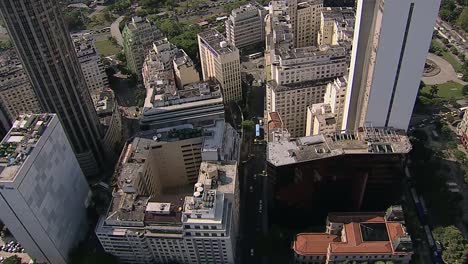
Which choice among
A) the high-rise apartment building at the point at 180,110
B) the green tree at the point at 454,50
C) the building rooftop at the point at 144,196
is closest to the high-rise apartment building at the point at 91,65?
the high-rise apartment building at the point at 180,110

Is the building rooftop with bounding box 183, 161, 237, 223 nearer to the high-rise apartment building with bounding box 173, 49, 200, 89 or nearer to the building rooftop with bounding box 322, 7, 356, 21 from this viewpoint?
the high-rise apartment building with bounding box 173, 49, 200, 89

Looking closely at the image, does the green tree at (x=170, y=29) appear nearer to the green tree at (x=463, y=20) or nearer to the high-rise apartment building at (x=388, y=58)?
the high-rise apartment building at (x=388, y=58)

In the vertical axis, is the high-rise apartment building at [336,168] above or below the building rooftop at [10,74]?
below

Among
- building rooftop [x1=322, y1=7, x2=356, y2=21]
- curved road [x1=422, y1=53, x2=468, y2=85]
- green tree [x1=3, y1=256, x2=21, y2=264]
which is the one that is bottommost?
green tree [x1=3, y1=256, x2=21, y2=264]

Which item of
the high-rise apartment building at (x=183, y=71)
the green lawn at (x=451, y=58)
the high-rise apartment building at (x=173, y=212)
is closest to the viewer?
the high-rise apartment building at (x=173, y=212)

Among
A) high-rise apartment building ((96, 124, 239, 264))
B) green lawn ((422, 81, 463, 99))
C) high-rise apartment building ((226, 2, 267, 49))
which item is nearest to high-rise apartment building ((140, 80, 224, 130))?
high-rise apartment building ((96, 124, 239, 264))

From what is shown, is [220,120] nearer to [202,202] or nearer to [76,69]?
[202,202]

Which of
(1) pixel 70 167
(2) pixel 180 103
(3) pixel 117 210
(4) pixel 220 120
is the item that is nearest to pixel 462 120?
(4) pixel 220 120

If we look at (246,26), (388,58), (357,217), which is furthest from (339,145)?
(246,26)
